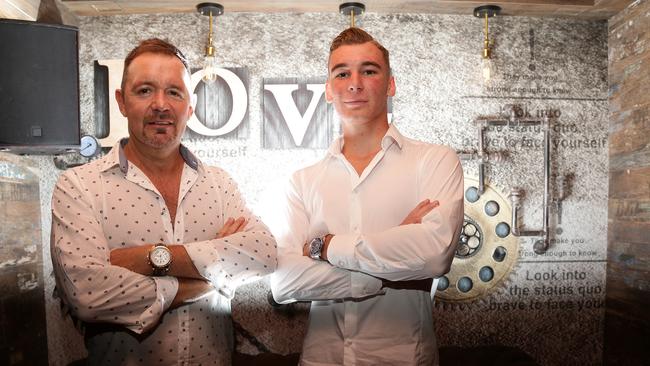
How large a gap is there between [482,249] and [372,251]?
183 cm

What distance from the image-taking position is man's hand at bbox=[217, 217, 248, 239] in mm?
1803

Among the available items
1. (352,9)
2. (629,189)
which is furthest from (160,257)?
(629,189)

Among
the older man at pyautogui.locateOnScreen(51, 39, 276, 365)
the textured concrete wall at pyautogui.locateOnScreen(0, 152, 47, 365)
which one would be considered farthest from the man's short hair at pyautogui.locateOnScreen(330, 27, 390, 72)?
the textured concrete wall at pyautogui.locateOnScreen(0, 152, 47, 365)

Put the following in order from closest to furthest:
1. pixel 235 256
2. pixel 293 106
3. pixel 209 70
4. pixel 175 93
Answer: pixel 235 256, pixel 175 93, pixel 209 70, pixel 293 106

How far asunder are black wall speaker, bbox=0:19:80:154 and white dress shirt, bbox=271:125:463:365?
4.26 ft

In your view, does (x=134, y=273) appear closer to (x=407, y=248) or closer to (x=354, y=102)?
(x=407, y=248)

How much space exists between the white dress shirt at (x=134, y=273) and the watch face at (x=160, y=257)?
0.05m

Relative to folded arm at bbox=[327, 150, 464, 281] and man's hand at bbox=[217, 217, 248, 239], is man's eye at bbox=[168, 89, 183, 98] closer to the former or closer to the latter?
man's hand at bbox=[217, 217, 248, 239]

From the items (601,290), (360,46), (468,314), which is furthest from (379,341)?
(601,290)

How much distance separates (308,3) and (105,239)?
206 centimetres

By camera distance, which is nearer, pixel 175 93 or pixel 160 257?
pixel 160 257

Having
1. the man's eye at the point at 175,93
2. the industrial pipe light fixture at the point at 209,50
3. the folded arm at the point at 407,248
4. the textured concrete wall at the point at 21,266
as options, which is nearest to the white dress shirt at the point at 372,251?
the folded arm at the point at 407,248

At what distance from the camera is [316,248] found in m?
1.89

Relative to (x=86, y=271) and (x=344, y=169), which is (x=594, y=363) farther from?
(x=86, y=271)
